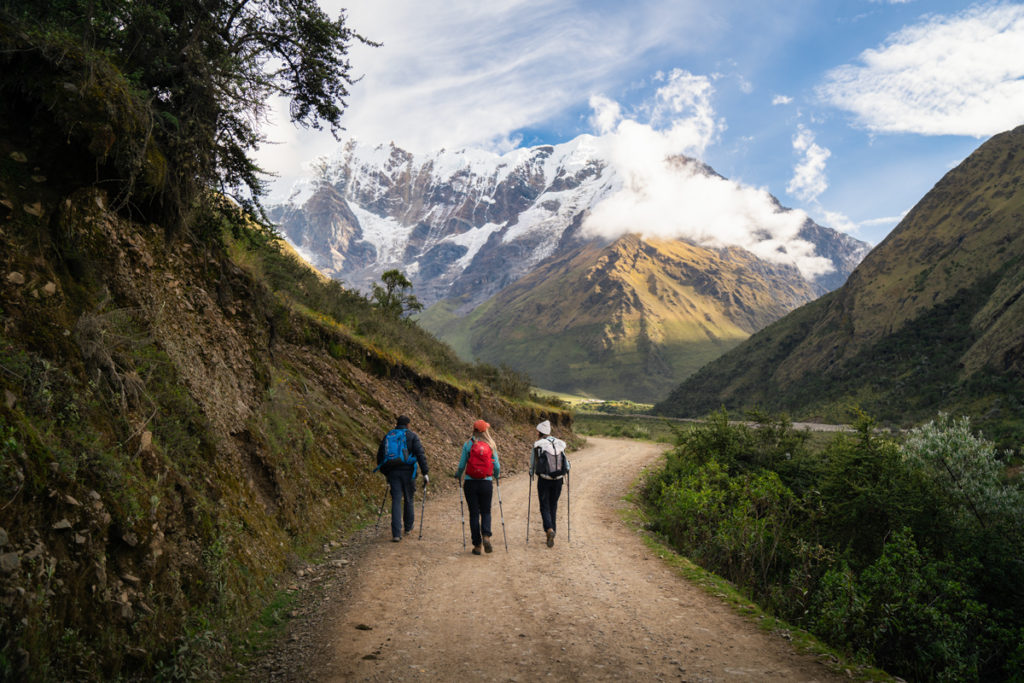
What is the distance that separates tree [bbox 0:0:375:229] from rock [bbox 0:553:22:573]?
523 centimetres

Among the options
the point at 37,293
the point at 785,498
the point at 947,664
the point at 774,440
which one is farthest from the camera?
the point at 774,440

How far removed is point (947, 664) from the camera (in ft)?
24.5

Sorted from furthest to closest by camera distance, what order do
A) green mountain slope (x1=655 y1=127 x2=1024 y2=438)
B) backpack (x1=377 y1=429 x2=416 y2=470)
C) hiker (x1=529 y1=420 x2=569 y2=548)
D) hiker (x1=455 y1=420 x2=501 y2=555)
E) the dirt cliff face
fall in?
green mountain slope (x1=655 y1=127 x2=1024 y2=438) → hiker (x1=529 y1=420 x2=569 y2=548) → backpack (x1=377 y1=429 x2=416 y2=470) → hiker (x1=455 y1=420 x2=501 y2=555) → the dirt cliff face

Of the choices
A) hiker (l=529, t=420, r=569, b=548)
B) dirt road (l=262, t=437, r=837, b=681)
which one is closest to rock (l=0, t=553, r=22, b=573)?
dirt road (l=262, t=437, r=837, b=681)

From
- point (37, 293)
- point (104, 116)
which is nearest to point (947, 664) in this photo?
point (37, 293)

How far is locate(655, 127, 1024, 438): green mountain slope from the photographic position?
236 ft

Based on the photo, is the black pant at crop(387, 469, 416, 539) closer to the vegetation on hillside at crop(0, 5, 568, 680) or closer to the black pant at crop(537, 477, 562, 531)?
the vegetation on hillside at crop(0, 5, 568, 680)

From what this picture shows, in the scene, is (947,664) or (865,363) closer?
(947,664)

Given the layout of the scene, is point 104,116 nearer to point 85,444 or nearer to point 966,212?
point 85,444

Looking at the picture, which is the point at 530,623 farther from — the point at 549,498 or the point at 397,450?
the point at 397,450

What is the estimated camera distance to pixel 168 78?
913cm

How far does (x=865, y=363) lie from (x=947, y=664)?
4603 inches

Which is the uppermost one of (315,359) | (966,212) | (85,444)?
(966,212)

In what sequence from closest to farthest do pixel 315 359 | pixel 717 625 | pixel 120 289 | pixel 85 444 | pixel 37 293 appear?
pixel 85 444, pixel 37 293, pixel 717 625, pixel 120 289, pixel 315 359
